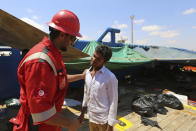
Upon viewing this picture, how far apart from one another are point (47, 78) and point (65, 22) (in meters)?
0.46

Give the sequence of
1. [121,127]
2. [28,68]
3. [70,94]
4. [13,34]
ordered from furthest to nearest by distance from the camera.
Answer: [70,94]
[121,127]
[13,34]
[28,68]

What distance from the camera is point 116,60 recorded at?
12.5 ft

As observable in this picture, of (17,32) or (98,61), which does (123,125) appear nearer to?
(98,61)

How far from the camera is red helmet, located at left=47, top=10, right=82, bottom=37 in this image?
900mm

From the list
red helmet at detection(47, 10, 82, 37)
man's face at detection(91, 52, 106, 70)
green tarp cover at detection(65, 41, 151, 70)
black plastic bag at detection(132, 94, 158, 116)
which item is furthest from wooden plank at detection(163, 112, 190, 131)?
red helmet at detection(47, 10, 82, 37)

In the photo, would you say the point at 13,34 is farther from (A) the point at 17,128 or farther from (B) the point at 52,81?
(B) the point at 52,81

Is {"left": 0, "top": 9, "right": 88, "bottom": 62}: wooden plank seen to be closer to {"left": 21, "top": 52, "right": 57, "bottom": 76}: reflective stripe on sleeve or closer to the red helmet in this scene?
the red helmet

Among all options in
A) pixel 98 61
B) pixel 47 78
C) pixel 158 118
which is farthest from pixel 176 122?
pixel 47 78

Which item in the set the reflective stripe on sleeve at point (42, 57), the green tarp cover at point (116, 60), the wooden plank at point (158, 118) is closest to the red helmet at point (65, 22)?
the reflective stripe on sleeve at point (42, 57)

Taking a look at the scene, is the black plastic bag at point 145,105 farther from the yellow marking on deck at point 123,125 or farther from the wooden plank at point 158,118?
the yellow marking on deck at point 123,125

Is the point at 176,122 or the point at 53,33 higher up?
the point at 53,33

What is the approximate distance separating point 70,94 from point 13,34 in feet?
11.6

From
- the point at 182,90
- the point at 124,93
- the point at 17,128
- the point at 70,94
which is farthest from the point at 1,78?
the point at 182,90

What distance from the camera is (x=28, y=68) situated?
0.71m
